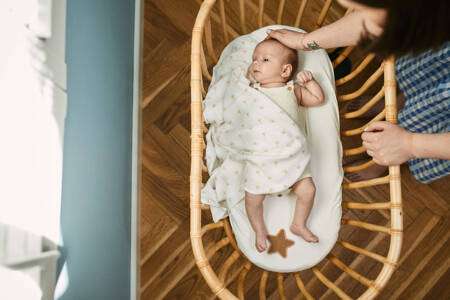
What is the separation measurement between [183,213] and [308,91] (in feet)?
2.04

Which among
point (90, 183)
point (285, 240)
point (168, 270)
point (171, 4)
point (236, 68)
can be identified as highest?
point (171, 4)

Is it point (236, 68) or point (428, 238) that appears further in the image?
point (428, 238)

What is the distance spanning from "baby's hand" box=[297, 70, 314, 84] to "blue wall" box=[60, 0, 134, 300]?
1.84 ft

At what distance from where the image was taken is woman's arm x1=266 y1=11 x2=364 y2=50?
2.48ft

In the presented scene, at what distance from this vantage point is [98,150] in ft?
2.90

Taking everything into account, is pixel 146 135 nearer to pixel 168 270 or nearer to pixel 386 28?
pixel 168 270

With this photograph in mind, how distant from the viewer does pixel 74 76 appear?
Result: 74cm

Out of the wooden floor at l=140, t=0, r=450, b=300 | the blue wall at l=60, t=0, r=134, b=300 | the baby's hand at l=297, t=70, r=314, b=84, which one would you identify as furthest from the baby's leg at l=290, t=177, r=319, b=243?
the blue wall at l=60, t=0, r=134, b=300

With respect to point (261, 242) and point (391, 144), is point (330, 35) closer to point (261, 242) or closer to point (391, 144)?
point (391, 144)

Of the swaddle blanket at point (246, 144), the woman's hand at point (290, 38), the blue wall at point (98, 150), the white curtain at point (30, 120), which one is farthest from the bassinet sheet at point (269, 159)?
the white curtain at point (30, 120)

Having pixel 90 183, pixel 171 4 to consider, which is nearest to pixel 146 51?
pixel 171 4

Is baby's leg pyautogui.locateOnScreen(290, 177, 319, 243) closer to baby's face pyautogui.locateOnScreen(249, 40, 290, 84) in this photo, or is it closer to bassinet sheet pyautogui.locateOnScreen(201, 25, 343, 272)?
bassinet sheet pyautogui.locateOnScreen(201, 25, 343, 272)

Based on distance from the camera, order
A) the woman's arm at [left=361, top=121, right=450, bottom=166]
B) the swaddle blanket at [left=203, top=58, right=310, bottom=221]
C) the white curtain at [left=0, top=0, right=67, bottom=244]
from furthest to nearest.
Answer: the swaddle blanket at [left=203, top=58, right=310, bottom=221] → the woman's arm at [left=361, top=121, right=450, bottom=166] → the white curtain at [left=0, top=0, right=67, bottom=244]

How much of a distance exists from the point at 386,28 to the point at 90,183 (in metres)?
0.73
